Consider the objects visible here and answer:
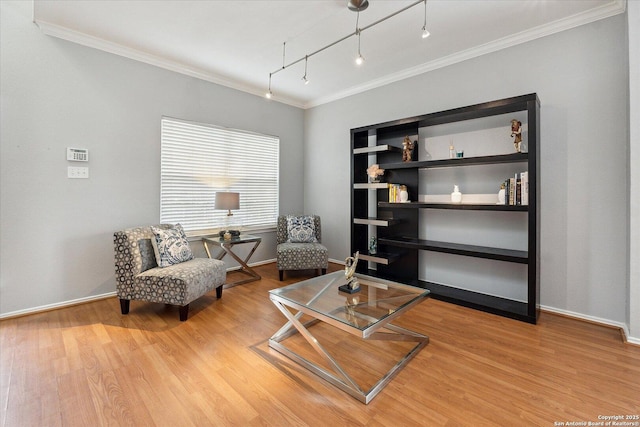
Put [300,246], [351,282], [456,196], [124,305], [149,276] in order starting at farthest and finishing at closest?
[300,246] → [456,196] → [124,305] → [149,276] → [351,282]

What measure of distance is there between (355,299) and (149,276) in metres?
1.97

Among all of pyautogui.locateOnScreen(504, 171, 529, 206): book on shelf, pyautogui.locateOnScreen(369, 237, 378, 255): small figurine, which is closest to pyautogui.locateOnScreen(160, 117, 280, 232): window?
pyautogui.locateOnScreen(369, 237, 378, 255): small figurine

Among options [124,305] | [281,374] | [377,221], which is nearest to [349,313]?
[281,374]

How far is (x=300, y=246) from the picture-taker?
4.07 metres

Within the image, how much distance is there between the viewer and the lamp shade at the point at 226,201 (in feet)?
12.7

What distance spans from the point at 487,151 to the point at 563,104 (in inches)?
29.2

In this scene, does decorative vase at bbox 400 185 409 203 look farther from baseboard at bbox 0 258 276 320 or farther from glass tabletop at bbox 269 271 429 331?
baseboard at bbox 0 258 276 320

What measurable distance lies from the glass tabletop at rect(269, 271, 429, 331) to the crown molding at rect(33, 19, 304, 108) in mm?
3211

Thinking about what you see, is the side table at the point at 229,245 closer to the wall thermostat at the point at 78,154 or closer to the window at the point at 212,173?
the window at the point at 212,173

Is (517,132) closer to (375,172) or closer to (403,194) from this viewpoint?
(403,194)

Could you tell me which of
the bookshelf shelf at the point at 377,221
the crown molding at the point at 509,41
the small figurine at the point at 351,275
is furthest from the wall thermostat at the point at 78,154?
the crown molding at the point at 509,41

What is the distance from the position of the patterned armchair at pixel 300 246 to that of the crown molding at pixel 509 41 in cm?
223

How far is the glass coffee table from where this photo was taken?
178 cm

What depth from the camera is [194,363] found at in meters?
2.05
